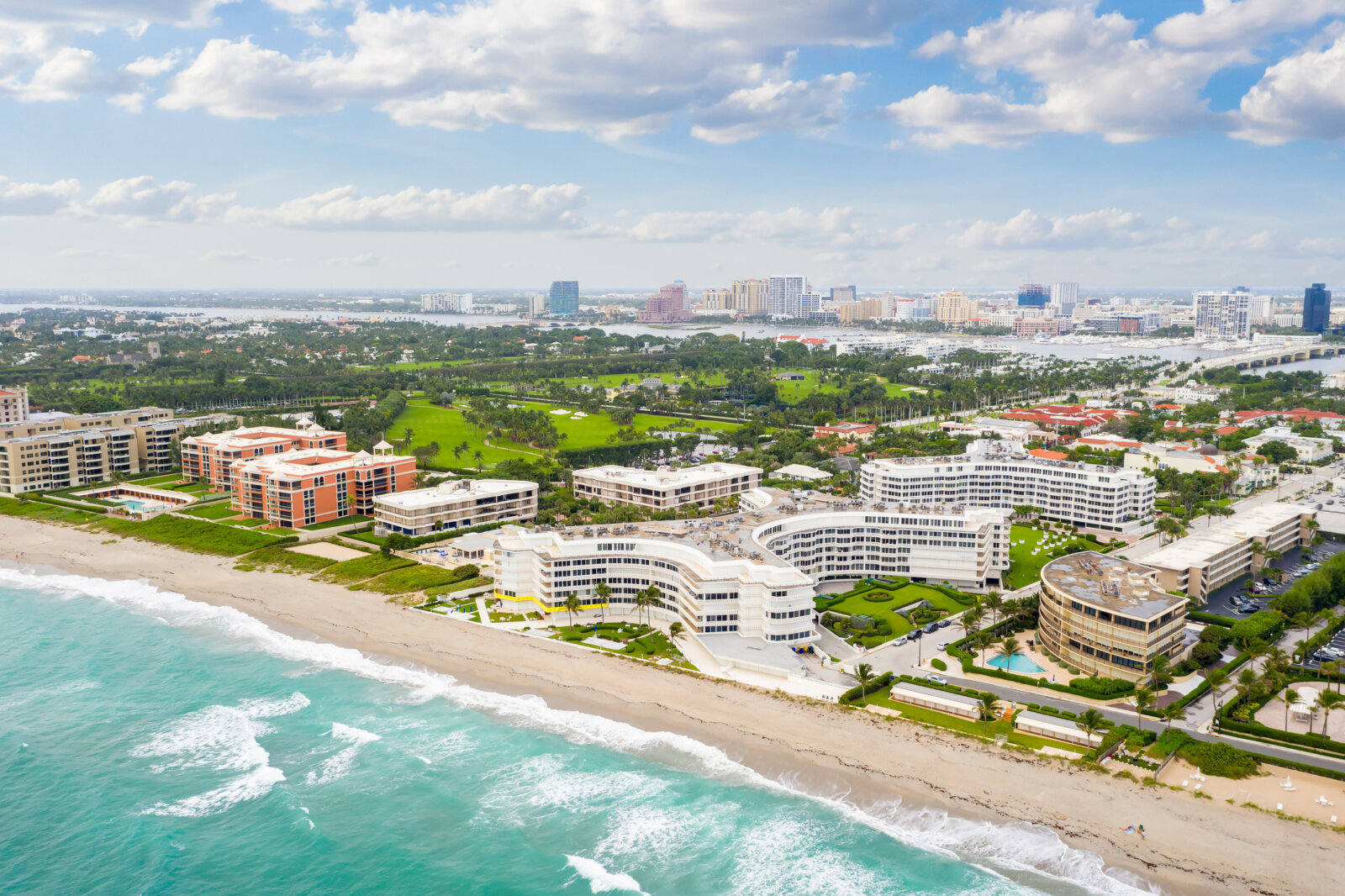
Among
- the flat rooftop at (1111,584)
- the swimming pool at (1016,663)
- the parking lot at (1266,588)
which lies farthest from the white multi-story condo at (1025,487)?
the swimming pool at (1016,663)

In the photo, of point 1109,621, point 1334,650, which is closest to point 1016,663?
point 1109,621

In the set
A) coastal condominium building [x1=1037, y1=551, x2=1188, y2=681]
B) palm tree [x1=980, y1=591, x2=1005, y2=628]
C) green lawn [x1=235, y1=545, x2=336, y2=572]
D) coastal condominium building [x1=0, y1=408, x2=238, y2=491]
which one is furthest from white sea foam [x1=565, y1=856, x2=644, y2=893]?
coastal condominium building [x1=0, y1=408, x2=238, y2=491]

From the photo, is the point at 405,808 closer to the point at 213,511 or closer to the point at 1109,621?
the point at 1109,621

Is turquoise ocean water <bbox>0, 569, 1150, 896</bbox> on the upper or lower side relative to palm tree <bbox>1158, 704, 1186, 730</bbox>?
lower

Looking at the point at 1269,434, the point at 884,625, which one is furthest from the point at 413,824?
the point at 1269,434

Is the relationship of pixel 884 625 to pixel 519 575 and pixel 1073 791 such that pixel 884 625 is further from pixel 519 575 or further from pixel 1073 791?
pixel 519 575

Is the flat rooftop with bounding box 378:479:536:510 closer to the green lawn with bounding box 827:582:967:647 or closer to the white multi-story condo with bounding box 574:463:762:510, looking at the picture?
the white multi-story condo with bounding box 574:463:762:510
